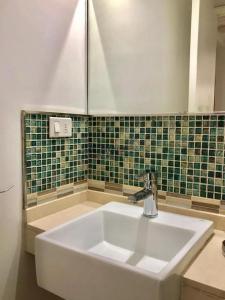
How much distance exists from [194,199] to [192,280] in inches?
16.3

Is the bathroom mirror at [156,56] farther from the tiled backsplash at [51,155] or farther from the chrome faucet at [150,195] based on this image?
the chrome faucet at [150,195]

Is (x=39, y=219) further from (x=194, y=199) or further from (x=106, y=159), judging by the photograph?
(x=194, y=199)

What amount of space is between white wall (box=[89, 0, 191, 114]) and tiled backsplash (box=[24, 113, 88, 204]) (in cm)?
17

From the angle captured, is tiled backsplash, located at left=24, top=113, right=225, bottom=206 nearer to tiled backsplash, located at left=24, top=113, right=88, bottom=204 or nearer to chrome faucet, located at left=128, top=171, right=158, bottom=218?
tiled backsplash, located at left=24, top=113, right=88, bottom=204

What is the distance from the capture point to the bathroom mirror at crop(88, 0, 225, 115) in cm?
103

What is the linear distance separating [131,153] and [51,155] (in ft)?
1.16

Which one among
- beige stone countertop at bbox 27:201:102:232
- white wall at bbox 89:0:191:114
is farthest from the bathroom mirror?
beige stone countertop at bbox 27:201:102:232

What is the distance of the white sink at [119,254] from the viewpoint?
65 centimetres

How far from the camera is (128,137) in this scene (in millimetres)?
1191

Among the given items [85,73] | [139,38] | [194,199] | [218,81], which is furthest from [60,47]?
[194,199]

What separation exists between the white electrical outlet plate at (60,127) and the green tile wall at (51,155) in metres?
0.02

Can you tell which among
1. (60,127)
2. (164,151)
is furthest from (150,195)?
(60,127)

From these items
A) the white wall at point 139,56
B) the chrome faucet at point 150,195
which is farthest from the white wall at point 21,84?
the chrome faucet at point 150,195

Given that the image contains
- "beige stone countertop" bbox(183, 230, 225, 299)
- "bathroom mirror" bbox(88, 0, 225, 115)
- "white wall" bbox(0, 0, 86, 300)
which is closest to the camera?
"beige stone countertop" bbox(183, 230, 225, 299)
